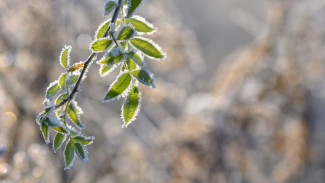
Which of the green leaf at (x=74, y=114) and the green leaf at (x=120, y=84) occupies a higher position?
the green leaf at (x=120, y=84)

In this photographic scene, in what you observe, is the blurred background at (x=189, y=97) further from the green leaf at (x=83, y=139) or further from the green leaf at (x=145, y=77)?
the green leaf at (x=145, y=77)

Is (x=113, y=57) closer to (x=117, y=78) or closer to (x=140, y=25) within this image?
(x=117, y=78)

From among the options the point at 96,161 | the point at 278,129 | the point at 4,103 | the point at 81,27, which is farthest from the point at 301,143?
the point at 4,103

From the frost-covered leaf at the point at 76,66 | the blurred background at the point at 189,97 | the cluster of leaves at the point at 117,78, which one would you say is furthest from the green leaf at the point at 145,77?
the blurred background at the point at 189,97

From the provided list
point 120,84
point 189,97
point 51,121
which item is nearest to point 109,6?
point 120,84

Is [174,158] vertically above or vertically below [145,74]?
above

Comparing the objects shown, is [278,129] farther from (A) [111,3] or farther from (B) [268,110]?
(A) [111,3]
